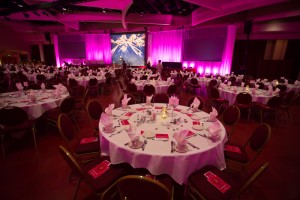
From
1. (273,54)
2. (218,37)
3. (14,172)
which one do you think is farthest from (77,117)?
(273,54)

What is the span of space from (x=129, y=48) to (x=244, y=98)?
47.5 feet

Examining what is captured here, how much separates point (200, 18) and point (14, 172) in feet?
37.3

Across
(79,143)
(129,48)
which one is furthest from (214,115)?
(129,48)

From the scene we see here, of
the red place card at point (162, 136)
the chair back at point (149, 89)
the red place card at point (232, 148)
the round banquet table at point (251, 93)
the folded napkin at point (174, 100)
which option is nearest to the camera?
the red place card at point (162, 136)

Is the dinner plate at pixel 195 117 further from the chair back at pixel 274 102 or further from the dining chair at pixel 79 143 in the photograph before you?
the chair back at pixel 274 102

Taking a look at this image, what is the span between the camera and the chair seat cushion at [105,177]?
1955 mm

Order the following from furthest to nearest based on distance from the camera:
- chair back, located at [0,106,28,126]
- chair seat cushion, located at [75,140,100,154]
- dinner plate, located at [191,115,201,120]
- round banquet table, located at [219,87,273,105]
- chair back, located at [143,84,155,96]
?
chair back, located at [143,84,155,96], round banquet table, located at [219,87,273,105], chair back, located at [0,106,28,126], dinner plate, located at [191,115,201,120], chair seat cushion, located at [75,140,100,154]

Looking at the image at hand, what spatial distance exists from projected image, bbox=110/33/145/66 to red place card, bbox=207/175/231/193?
637 inches

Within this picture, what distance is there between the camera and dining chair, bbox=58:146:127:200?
1.78 metres

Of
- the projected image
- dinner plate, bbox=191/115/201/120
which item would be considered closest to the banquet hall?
dinner plate, bbox=191/115/201/120

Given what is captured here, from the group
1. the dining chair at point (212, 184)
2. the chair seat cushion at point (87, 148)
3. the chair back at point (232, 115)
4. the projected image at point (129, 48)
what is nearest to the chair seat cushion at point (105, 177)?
the chair seat cushion at point (87, 148)

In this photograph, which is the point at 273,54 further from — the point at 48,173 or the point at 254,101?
the point at 48,173

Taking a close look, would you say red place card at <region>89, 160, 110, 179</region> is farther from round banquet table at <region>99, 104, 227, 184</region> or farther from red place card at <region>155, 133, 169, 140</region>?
red place card at <region>155, 133, 169, 140</region>

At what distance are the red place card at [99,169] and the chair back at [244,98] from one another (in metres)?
4.56
